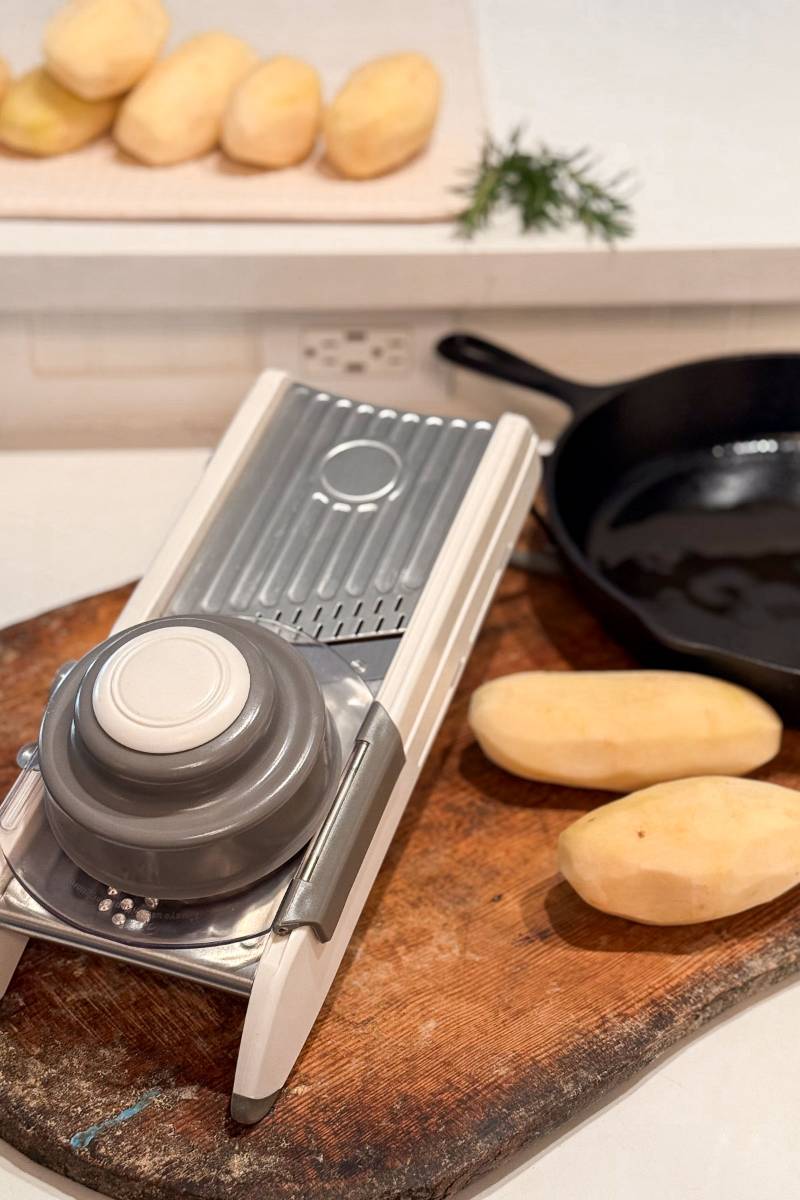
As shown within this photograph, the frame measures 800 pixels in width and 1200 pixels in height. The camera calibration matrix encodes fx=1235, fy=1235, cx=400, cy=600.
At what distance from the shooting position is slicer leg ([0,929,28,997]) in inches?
26.8

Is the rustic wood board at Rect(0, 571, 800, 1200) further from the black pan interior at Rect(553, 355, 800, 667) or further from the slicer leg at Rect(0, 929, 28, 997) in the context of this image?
the black pan interior at Rect(553, 355, 800, 667)

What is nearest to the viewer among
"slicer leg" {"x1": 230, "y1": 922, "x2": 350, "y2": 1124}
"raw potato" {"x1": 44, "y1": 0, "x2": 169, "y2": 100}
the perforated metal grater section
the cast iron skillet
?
"slicer leg" {"x1": 230, "y1": 922, "x2": 350, "y2": 1124}

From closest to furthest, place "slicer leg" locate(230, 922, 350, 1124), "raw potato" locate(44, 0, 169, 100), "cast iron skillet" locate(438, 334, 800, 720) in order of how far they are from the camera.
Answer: "slicer leg" locate(230, 922, 350, 1124)
"cast iron skillet" locate(438, 334, 800, 720)
"raw potato" locate(44, 0, 169, 100)

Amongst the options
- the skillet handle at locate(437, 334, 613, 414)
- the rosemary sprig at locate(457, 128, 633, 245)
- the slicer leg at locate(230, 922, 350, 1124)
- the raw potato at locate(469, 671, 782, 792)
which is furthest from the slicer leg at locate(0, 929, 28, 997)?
the rosemary sprig at locate(457, 128, 633, 245)

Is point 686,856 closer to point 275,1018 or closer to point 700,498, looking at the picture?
point 275,1018

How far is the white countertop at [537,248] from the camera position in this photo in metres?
1.05

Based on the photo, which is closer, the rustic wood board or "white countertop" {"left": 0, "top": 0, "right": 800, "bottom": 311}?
the rustic wood board

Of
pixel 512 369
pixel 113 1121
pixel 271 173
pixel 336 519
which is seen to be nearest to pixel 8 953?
pixel 113 1121

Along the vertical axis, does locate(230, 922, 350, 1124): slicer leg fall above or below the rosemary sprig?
below

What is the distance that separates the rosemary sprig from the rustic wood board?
0.53m

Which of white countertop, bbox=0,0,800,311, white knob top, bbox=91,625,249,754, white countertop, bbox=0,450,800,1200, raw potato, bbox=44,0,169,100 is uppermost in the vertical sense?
raw potato, bbox=44,0,169,100

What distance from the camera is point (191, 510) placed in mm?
825

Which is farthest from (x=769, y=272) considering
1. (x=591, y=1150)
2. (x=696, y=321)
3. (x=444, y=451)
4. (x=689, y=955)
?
(x=591, y=1150)

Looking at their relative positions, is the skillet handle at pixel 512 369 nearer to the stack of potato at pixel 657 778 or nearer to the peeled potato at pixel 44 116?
the stack of potato at pixel 657 778
